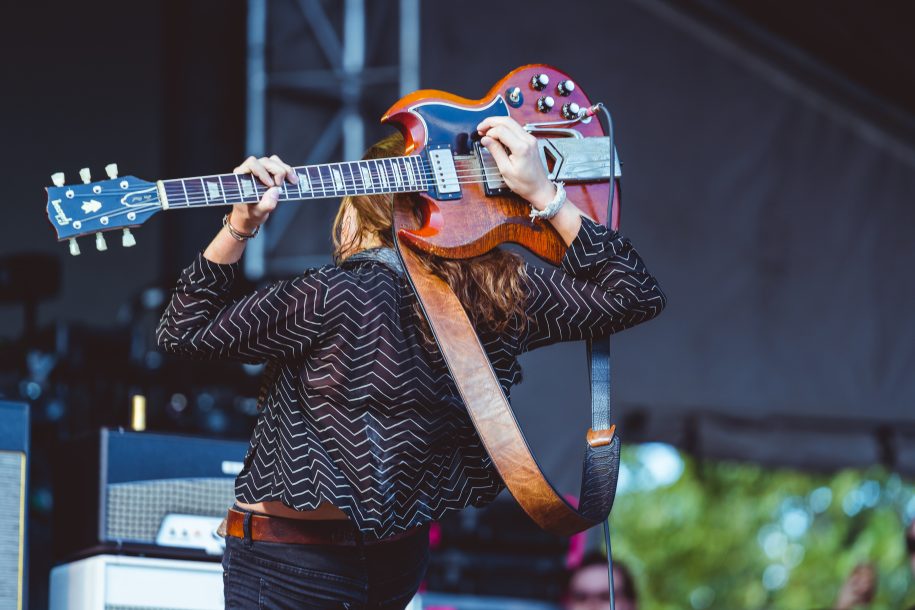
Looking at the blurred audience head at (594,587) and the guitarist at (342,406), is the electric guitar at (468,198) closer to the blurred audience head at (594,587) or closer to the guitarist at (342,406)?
the guitarist at (342,406)

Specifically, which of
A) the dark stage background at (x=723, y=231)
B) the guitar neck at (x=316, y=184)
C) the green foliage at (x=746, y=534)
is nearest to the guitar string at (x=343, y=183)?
the guitar neck at (x=316, y=184)

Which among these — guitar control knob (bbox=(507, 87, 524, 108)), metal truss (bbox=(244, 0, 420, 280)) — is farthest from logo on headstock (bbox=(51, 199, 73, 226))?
metal truss (bbox=(244, 0, 420, 280))

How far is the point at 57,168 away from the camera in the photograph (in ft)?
24.1

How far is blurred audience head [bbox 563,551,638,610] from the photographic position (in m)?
5.14

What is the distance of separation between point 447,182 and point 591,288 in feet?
1.18

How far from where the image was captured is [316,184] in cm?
232

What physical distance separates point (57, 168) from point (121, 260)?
66 centimetres

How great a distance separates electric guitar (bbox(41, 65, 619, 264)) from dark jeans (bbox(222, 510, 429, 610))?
1.94 feet

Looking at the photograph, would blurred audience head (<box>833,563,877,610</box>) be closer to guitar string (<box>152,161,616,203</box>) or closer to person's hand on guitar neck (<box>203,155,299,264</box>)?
guitar string (<box>152,161,616,203</box>)

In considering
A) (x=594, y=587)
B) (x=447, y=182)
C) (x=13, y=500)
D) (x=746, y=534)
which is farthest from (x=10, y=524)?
(x=746, y=534)

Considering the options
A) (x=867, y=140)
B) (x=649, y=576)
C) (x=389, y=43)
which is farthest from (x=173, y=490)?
(x=649, y=576)

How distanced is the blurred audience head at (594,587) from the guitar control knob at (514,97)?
3.00 m

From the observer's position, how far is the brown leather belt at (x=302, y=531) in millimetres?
2287

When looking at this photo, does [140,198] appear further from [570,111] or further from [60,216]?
[570,111]
